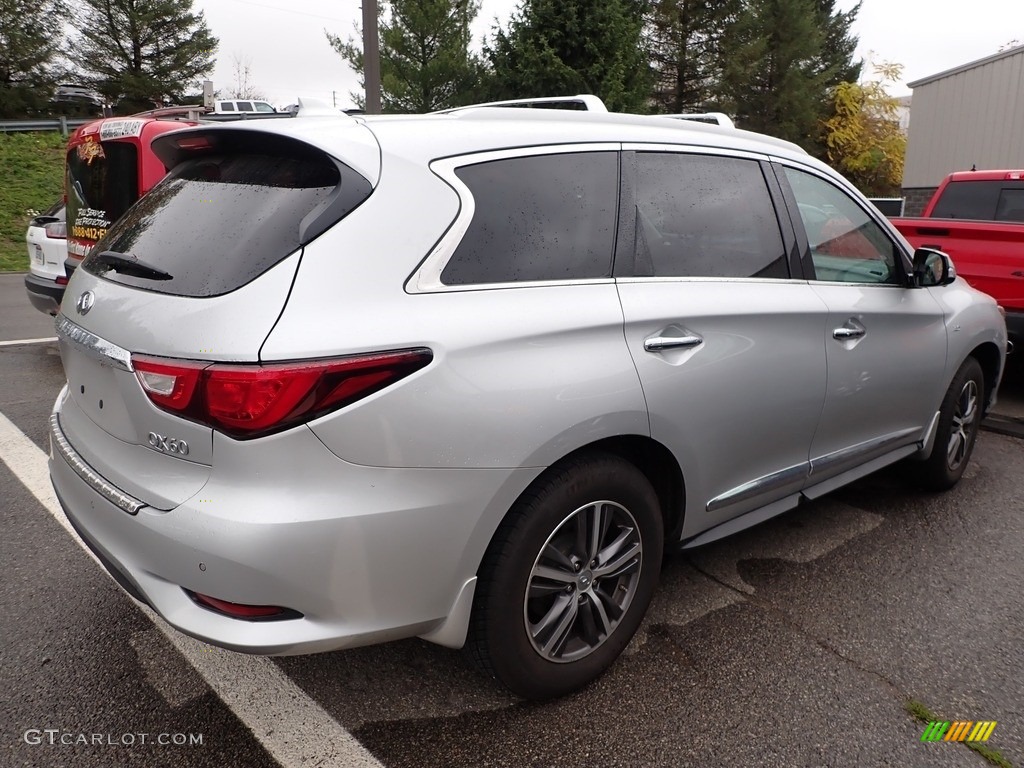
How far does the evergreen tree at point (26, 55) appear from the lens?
1080 inches

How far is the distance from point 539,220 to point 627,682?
149 centimetres

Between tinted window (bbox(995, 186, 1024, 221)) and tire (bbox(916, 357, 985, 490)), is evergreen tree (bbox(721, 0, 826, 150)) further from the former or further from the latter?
tire (bbox(916, 357, 985, 490))

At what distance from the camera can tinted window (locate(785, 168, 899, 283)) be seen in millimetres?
3221

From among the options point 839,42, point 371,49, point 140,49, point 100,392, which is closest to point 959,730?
point 100,392

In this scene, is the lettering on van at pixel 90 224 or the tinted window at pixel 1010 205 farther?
the tinted window at pixel 1010 205

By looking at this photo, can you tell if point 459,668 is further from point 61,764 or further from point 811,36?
point 811,36

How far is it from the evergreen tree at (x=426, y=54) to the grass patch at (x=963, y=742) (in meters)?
22.5

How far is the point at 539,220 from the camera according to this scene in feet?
7.66

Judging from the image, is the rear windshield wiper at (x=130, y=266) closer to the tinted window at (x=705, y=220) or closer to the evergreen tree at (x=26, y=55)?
the tinted window at (x=705, y=220)

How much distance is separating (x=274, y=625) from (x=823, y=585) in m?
2.26

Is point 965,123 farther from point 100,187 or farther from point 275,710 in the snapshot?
point 275,710

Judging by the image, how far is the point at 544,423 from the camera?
6.92 feet

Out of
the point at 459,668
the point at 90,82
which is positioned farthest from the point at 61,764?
the point at 90,82

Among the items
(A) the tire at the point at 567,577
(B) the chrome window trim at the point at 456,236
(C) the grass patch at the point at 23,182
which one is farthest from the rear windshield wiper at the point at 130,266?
(C) the grass patch at the point at 23,182
